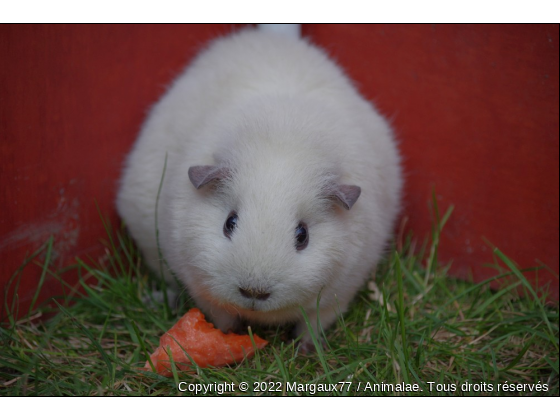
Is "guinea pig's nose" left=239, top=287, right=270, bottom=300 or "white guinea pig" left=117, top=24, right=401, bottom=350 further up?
"white guinea pig" left=117, top=24, right=401, bottom=350

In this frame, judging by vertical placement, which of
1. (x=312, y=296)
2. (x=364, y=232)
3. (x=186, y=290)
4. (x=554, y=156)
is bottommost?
(x=186, y=290)

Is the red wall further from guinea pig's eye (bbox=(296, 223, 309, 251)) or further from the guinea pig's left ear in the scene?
guinea pig's eye (bbox=(296, 223, 309, 251))

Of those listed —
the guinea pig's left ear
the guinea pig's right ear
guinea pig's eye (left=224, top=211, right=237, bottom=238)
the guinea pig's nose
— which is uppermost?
the guinea pig's left ear

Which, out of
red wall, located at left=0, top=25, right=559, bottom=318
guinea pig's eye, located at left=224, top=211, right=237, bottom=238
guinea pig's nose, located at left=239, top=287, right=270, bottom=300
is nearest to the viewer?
guinea pig's nose, located at left=239, top=287, right=270, bottom=300

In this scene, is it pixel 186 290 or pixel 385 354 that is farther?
pixel 186 290

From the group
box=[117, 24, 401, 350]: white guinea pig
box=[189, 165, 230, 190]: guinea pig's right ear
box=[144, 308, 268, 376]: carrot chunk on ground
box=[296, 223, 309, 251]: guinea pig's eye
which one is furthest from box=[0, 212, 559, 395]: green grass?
box=[189, 165, 230, 190]: guinea pig's right ear

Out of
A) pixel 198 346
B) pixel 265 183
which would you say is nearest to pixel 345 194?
pixel 265 183

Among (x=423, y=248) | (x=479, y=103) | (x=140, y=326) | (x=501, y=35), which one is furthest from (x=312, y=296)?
(x=501, y=35)

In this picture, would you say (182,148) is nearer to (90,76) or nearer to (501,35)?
(90,76)
